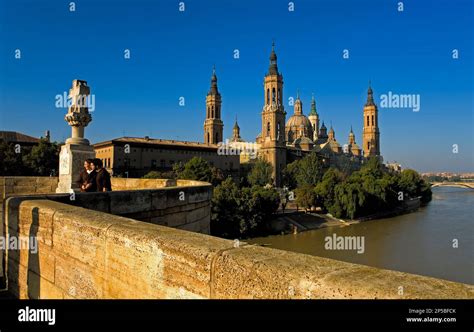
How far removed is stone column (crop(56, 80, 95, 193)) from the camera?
7.77 m

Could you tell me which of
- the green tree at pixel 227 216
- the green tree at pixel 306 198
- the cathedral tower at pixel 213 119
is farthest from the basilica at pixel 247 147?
the green tree at pixel 306 198

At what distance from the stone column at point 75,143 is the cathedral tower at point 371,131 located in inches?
4587

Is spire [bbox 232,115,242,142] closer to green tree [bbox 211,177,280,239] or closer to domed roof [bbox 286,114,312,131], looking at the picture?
domed roof [bbox 286,114,312,131]

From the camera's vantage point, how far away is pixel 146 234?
2799 mm

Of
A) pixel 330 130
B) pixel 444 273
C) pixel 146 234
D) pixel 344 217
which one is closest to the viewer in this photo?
pixel 146 234

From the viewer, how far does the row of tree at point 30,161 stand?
35.5 m

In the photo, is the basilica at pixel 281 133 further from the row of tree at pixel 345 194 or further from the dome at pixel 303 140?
the row of tree at pixel 345 194

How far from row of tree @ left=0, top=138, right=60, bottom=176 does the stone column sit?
1274 inches

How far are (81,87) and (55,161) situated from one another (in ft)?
118

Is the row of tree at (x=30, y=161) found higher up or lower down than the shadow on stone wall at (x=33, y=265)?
higher up
